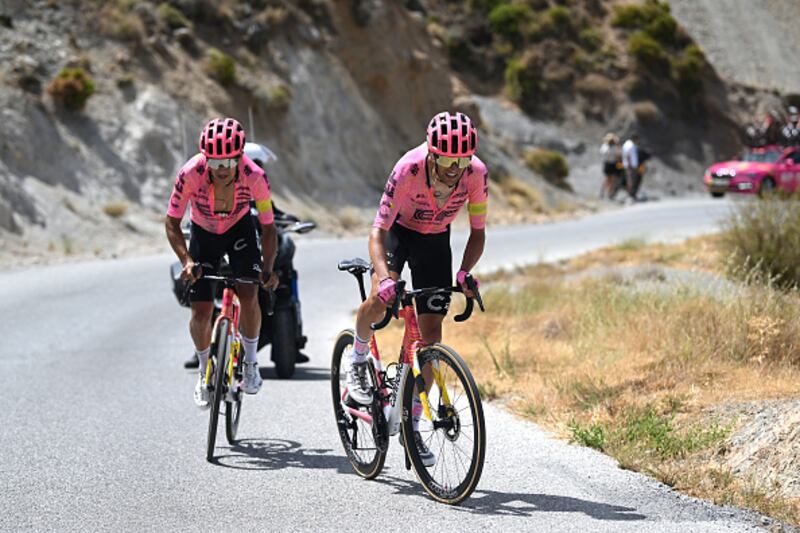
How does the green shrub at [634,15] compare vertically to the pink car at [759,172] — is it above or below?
above

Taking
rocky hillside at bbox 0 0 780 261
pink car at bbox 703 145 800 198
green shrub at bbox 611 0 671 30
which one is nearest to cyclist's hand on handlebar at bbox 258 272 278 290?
rocky hillside at bbox 0 0 780 261

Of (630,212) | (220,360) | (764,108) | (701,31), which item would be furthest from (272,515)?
(701,31)

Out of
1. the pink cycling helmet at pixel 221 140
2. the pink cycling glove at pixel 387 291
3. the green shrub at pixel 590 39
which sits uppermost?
the green shrub at pixel 590 39

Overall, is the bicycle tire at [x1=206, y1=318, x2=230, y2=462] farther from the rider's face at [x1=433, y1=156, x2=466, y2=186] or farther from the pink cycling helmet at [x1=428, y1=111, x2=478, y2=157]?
the pink cycling helmet at [x1=428, y1=111, x2=478, y2=157]

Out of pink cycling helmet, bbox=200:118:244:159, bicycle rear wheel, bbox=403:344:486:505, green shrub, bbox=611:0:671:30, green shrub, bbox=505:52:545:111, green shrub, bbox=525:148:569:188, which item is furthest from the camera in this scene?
green shrub, bbox=611:0:671:30

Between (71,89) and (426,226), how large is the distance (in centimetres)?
2368

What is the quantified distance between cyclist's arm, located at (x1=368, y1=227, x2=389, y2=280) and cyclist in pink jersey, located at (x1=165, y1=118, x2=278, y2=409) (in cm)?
130

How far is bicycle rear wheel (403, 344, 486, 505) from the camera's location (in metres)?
6.10

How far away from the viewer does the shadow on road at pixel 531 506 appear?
6211mm

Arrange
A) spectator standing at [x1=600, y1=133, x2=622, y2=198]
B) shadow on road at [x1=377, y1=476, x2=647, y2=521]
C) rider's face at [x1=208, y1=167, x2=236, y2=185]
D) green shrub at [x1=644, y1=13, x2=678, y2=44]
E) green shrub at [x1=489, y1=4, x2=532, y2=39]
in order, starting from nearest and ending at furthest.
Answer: shadow on road at [x1=377, y1=476, x2=647, y2=521]
rider's face at [x1=208, y1=167, x2=236, y2=185]
spectator standing at [x1=600, y1=133, x2=622, y2=198]
green shrub at [x1=489, y1=4, x2=532, y2=39]
green shrub at [x1=644, y1=13, x2=678, y2=44]

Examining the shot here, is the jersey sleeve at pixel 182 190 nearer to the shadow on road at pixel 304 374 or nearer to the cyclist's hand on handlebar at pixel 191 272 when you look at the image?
the cyclist's hand on handlebar at pixel 191 272

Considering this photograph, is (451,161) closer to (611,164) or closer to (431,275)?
(431,275)

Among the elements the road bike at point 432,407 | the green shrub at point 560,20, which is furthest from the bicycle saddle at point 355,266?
the green shrub at point 560,20

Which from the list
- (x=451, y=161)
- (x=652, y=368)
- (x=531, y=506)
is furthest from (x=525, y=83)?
(x=531, y=506)
